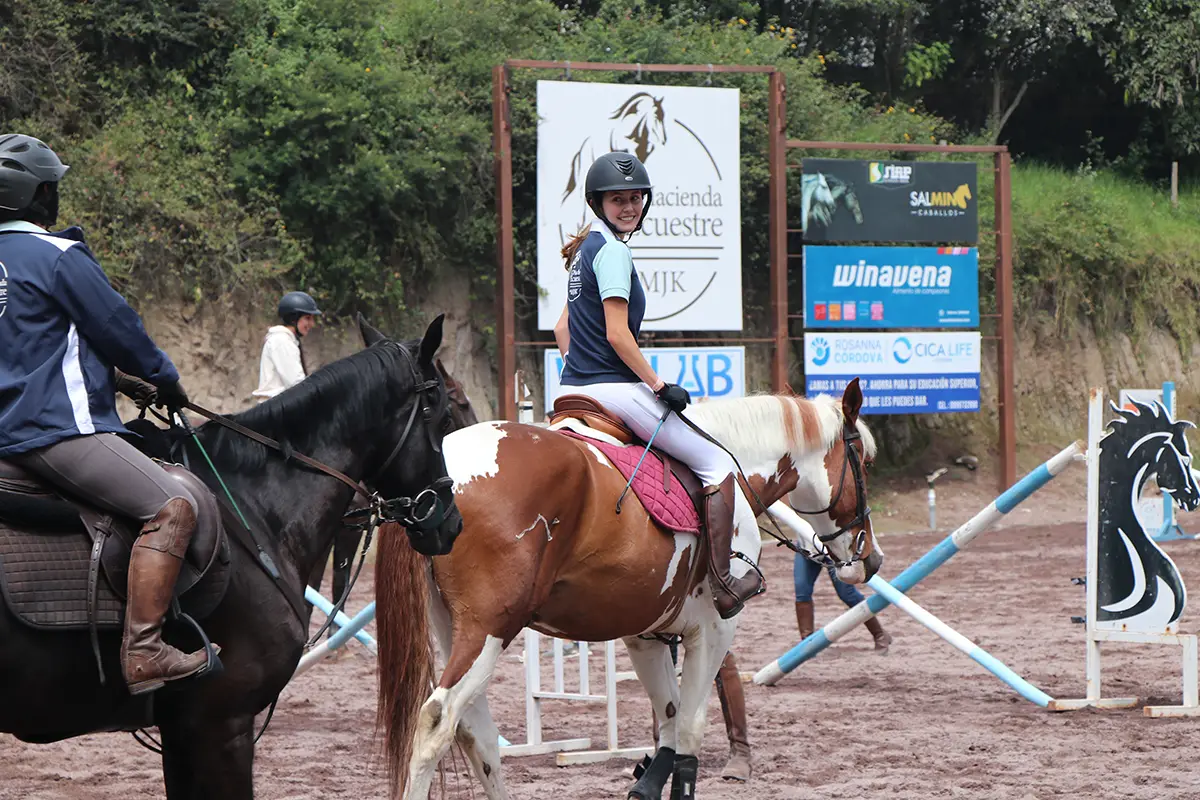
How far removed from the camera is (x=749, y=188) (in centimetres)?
1992

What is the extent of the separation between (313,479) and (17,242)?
114 centimetres

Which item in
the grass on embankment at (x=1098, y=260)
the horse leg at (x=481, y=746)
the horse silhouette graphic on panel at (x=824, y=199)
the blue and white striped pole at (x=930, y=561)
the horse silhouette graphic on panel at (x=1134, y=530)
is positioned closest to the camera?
the horse leg at (x=481, y=746)

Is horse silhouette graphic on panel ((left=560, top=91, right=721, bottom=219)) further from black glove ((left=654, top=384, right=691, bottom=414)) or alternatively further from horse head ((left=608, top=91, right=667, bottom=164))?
black glove ((left=654, top=384, right=691, bottom=414))

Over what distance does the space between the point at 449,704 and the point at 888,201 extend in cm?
1569

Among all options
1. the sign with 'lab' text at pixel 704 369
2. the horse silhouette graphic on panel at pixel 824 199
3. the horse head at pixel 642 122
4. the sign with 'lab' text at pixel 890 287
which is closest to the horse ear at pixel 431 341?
the sign with 'lab' text at pixel 704 369

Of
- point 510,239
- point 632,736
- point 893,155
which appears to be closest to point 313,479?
point 632,736

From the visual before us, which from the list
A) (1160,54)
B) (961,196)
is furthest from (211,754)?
(1160,54)

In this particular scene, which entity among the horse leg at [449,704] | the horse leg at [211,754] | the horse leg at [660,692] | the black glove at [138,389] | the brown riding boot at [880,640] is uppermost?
the black glove at [138,389]

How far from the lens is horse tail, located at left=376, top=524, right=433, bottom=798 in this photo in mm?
5316

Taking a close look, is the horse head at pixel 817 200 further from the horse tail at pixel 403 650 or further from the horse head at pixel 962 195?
the horse tail at pixel 403 650

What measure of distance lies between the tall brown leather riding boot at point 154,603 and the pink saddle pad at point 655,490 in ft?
6.64

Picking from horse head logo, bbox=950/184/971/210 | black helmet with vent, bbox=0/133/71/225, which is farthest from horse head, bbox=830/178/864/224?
black helmet with vent, bbox=0/133/71/225

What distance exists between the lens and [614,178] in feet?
18.5

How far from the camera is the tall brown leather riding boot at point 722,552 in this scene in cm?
557
